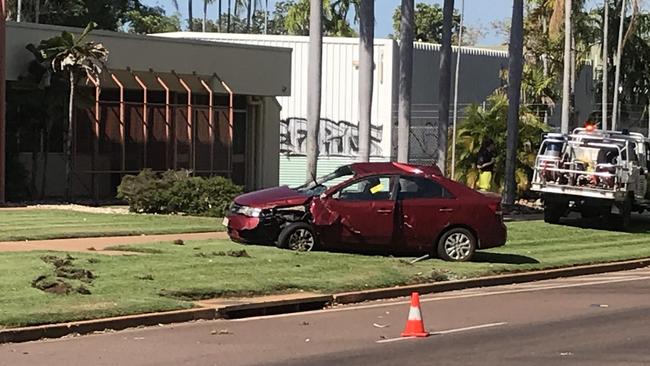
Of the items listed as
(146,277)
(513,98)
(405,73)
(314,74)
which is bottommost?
(146,277)

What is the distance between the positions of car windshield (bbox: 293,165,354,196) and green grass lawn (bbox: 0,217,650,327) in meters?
1.11

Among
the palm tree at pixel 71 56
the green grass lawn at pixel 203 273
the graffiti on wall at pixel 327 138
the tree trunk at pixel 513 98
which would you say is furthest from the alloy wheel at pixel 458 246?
the graffiti on wall at pixel 327 138

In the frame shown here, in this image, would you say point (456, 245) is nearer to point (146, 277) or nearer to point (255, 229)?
point (255, 229)

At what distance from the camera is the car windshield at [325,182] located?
748 inches

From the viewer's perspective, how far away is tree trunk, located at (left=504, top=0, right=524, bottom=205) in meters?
31.2

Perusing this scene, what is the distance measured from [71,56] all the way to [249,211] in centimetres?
1118

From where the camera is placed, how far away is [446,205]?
1892 cm

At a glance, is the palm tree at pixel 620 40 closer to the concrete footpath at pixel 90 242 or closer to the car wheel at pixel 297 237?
the concrete footpath at pixel 90 242

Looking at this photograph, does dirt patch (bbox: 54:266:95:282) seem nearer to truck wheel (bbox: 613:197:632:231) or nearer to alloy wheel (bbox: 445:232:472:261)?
alloy wheel (bbox: 445:232:472:261)

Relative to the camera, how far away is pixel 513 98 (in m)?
31.1

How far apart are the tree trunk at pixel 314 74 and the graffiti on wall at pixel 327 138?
1520 centimetres

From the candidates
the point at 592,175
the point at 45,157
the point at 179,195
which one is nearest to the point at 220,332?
the point at 179,195

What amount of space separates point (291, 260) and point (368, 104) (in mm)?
10169

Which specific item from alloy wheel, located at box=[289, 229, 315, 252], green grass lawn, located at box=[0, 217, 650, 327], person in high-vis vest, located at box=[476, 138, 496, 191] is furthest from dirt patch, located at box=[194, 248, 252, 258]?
person in high-vis vest, located at box=[476, 138, 496, 191]
